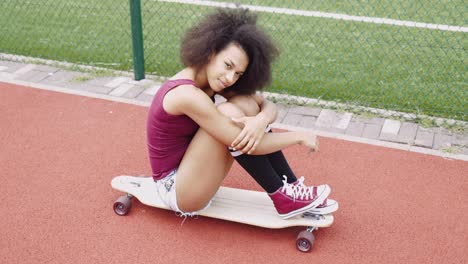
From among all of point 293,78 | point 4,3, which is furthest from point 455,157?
point 4,3

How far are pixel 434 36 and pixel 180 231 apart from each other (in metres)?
4.55

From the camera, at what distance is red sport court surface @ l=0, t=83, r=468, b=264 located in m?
2.98

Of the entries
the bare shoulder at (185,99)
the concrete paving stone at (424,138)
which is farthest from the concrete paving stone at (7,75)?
the concrete paving stone at (424,138)

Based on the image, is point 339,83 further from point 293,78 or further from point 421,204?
point 421,204

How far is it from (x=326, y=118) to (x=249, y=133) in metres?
2.00

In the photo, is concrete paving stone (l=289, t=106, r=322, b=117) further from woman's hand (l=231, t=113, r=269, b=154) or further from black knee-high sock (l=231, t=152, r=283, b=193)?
woman's hand (l=231, t=113, r=269, b=154)

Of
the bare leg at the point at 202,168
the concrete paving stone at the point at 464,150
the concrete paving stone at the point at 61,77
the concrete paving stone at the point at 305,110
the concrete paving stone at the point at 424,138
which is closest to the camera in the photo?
the bare leg at the point at 202,168

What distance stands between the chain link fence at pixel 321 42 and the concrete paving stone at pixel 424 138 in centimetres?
33

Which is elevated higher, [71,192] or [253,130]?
[253,130]

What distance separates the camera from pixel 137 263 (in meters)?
2.88

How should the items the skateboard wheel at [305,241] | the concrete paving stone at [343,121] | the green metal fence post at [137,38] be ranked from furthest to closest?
the green metal fence post at [137,38] < the concrete paving stone at [343,121] < the skateboard wheel at [305,241]

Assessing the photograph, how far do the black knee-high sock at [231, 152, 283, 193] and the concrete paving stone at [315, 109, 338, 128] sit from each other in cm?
157

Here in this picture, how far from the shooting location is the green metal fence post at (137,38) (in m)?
4.92

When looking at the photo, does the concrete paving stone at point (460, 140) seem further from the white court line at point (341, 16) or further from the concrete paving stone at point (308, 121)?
the white court line at point (341, 16)
